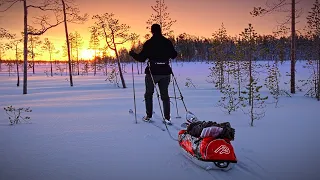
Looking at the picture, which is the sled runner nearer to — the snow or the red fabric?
the red fabric

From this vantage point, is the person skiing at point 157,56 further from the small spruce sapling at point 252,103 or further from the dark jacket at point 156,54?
the small spruce sapling at point 252,103

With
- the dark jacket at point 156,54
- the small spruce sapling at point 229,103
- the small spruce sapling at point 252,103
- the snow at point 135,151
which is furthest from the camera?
the small spruce sapling at point 229,103

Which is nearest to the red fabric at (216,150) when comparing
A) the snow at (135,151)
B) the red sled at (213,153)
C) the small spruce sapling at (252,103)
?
the red sled at (213,153)

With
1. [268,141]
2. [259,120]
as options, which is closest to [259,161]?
[268,141]

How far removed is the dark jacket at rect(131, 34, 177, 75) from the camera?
6.23 metres

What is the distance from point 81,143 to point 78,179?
69.5 inches

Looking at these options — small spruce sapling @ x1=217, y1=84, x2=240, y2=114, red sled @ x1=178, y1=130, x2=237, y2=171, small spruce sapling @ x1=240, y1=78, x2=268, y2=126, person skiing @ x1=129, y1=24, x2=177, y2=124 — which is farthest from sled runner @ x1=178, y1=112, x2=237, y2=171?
small spruce sapling @ x1=217, y1=84, x2=240, y2=114

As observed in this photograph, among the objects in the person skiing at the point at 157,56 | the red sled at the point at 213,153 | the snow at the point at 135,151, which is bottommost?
the snow at the point at 135,151

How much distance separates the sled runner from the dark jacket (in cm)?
266

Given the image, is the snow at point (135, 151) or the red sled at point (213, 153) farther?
the snow at point (135, 151)

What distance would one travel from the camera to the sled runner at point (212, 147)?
3.47m

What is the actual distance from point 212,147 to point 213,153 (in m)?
0.09

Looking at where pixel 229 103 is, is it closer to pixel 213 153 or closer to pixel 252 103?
pixel 252 103

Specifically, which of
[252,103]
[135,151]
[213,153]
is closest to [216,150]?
[213,153]
